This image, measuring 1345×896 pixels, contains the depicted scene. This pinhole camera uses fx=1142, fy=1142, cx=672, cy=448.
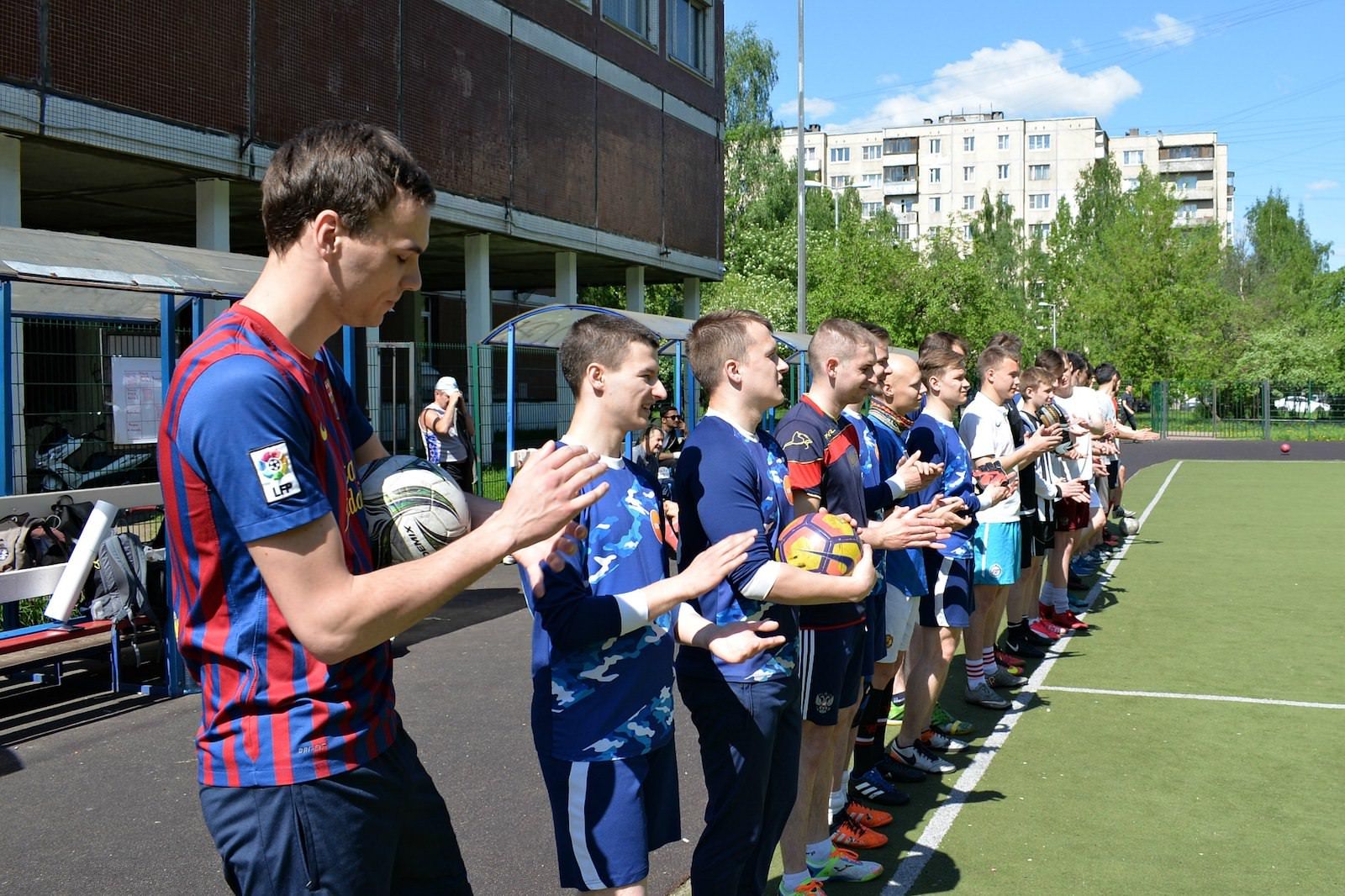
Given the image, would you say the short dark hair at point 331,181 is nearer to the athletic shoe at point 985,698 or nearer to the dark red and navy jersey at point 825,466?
the dark red and navy jersey at point 825,466

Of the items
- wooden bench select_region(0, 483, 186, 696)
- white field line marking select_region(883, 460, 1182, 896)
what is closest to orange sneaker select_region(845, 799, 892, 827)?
white field line marking select_region(883, 460, 1182, 896)

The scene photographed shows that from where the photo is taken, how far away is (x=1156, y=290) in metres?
46.9

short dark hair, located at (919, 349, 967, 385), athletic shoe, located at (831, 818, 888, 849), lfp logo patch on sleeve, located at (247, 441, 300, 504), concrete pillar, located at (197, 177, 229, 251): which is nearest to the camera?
lfp logo patch on sleeve, located at (247, 441, 300, 504)

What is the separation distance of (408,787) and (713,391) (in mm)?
2065

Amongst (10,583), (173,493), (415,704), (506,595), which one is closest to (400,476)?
(173,493)

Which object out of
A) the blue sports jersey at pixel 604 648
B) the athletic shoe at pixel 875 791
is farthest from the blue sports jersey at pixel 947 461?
the blue sports jersey at pixel 604 648

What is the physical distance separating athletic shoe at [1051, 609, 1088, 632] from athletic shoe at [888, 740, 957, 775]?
13.1ft

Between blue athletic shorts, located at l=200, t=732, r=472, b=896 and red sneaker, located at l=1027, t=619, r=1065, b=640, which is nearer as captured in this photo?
blue athletic shorts, located at l=200, t=732, r=472, b=896

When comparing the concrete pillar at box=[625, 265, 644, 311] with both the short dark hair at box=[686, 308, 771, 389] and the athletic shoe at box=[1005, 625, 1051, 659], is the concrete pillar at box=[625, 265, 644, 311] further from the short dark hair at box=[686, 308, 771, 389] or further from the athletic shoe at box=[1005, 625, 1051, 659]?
the short dark hair at box=[686, 308, 771, 389]

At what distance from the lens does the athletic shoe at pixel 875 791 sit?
18.2ft

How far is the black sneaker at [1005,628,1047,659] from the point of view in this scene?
8.76 metres

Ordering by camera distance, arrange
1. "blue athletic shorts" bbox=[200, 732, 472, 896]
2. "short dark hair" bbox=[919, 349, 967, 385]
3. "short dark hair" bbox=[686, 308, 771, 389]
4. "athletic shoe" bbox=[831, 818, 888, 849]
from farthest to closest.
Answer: "short dark hair" bbox=[919, 349, 967, 385]
"athletic shoe" bbox=[831, 818, 888, 849]
"short dark hair" bbox=[686, 308, 771, 389]
"blue athletic shorts" bbox=[200, 732, 472, 896]

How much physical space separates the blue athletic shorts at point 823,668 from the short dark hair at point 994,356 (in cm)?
358

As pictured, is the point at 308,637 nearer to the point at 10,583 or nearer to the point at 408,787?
the point at 408,787
